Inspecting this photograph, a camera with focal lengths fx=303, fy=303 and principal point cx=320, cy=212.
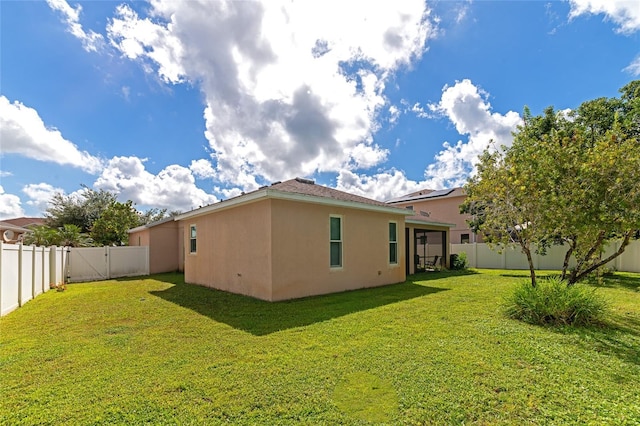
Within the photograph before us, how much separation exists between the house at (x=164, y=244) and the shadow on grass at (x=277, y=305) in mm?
8409

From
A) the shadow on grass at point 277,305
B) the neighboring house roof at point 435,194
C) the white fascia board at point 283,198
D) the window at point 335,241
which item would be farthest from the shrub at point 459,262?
the window at point 335,241

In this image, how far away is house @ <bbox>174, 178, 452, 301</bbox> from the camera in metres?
8.74

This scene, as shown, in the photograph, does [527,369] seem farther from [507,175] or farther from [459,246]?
[459,246]

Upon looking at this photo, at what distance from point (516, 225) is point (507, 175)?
135cm

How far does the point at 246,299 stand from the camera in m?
8.98

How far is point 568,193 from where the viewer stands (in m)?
6.61

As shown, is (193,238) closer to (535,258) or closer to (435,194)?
(535,258)

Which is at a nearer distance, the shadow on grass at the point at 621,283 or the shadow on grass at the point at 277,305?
the shadow on grass at the point at 277,305

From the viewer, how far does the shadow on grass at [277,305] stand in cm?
647

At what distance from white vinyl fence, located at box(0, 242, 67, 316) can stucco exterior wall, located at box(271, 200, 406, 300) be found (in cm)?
641

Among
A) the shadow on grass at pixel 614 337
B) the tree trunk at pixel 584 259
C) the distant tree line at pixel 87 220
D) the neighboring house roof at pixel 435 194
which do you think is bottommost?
the shadow on grass at pixel 614 337

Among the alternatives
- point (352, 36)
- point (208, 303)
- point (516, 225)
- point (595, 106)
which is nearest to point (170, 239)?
point (208, 303)

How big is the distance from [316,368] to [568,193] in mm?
6533

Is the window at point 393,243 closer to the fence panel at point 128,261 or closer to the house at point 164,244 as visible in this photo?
the house at point 164,244
